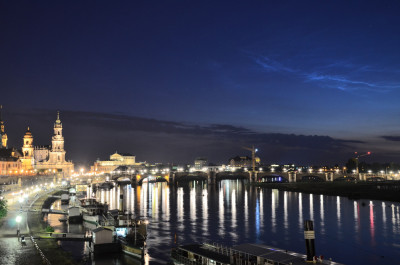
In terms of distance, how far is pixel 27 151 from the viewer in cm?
17288

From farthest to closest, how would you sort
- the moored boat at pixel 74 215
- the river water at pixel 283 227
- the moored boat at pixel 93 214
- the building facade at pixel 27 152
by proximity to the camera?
1. the building facade at pixel 27 152
2. the moored boat at pixel 74 215
3. the moored boat at pixel 93 214
4. the river water at pixel 283 227

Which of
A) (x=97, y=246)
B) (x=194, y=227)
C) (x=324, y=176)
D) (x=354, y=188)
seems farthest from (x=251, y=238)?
(x=324, y=176)

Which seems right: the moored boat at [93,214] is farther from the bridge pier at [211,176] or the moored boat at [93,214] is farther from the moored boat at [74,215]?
the bridge pier at [211,176]

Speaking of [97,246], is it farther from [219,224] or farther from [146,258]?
[219,224]

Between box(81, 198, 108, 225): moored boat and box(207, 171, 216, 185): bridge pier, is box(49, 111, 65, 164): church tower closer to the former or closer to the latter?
box(207, 171, 216, 185): bridge pier

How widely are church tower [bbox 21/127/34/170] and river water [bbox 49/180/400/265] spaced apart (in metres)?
93.2

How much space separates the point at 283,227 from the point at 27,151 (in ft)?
476

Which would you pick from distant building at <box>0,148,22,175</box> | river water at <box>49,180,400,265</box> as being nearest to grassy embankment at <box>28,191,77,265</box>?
river water at <box>49,180,400,265</box>

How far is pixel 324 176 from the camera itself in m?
173

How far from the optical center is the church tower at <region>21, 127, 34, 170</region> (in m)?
165

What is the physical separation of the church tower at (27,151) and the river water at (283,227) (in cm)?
9322

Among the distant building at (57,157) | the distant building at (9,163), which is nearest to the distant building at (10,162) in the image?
the distant building at (9,163)

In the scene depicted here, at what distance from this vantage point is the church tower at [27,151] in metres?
165

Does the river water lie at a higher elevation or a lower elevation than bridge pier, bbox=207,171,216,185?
lower
